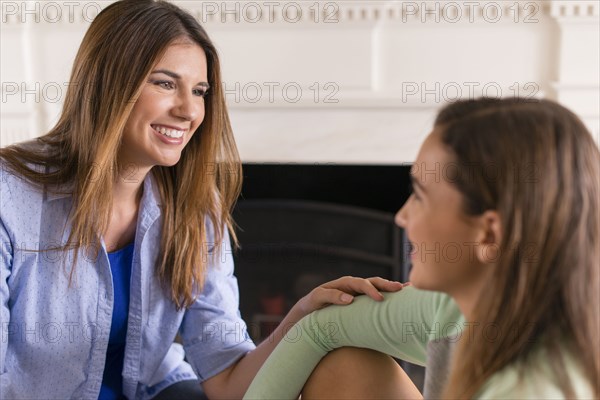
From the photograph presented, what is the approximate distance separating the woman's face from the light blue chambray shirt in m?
0.10

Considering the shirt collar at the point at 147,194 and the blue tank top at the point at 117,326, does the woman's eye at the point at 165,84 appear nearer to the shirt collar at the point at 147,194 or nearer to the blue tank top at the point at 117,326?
the shirt collar at the point at 147,194

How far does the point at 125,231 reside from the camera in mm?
1468

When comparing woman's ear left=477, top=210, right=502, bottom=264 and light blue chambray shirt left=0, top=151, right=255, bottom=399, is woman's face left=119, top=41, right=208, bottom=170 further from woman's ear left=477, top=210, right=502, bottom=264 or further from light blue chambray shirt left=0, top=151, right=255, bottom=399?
woman's ear left=477, top=210, right=502, bottom=264

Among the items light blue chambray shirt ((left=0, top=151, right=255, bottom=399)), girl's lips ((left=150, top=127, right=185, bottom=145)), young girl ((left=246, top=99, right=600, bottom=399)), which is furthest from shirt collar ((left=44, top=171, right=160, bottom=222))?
young girl ((left=246, top=99, right=600, bottom=399))

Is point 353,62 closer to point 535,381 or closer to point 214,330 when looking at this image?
point 214,330

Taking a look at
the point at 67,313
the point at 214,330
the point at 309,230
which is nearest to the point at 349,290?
the point at 214,330

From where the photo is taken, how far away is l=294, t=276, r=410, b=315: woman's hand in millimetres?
1162

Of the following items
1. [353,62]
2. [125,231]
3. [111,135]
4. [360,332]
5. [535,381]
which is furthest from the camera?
[353,62]

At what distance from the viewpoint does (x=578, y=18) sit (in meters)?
2.15

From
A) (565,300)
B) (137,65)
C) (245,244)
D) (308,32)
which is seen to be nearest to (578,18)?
(308,32)

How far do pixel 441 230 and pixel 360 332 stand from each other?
0.27m

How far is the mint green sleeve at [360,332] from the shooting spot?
1.12m

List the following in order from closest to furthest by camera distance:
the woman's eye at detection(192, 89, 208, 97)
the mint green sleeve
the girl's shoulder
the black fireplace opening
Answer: the girl's shoulder, the mint green sleeve, the woman's eye at detection(192, 89, 208, 97), the black fireplace opening

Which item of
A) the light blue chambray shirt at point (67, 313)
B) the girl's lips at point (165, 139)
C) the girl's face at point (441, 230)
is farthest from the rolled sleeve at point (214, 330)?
the girl's face at point (441, 230)
